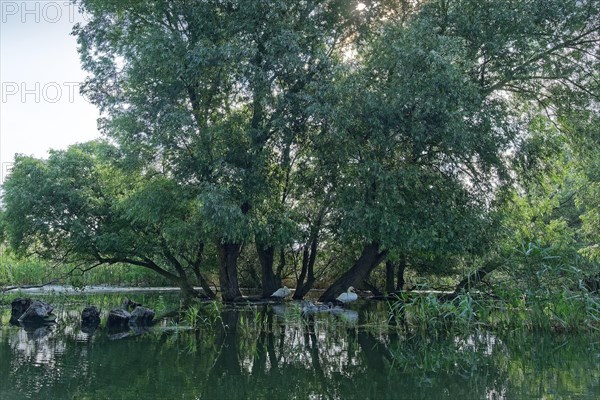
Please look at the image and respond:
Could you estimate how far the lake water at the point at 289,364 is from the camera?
778 centimetres

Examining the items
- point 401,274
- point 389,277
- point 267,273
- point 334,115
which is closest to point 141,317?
point 334,115

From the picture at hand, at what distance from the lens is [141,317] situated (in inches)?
617

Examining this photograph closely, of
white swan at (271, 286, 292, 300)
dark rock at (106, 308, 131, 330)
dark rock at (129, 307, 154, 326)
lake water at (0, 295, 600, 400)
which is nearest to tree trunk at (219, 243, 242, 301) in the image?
white swan at (271, 286, 292, 300)

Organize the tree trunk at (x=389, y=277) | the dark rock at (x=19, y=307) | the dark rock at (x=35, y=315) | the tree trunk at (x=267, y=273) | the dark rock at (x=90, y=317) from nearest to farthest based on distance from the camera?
the dark rock at (x=90, y=317) → the dark rock at (x=35, y=315) → the dark rock at (x=19, y=307) → the tree trunk at (x=267, y=273) → the tree trunk at (x=389, y=277)

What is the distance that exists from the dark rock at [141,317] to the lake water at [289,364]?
143 centimetres

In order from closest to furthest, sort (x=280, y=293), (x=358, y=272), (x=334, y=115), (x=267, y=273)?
(x=334, y=115)
(x=358, y=272)
(x=280, y=293)
(x=267, y=273)

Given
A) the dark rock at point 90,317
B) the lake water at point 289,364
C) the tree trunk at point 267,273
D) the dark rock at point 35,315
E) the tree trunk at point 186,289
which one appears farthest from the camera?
the tree trunk at point 267,273

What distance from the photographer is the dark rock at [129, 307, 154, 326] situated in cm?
1551

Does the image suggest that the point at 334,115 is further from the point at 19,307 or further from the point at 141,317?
the point at 19,307

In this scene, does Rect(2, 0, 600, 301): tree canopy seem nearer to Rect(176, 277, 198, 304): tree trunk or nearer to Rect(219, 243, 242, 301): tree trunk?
Rect(219, 243, 242, 301): tree trunk

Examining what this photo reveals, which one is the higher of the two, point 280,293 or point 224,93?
point 224,93

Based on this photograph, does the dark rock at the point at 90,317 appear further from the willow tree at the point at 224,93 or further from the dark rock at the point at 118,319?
the willow tree at the point at 224,93

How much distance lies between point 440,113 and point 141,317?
9.93m

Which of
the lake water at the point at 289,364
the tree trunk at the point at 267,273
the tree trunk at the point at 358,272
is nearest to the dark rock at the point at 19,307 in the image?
the lake water at the point at 289,364
